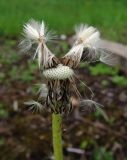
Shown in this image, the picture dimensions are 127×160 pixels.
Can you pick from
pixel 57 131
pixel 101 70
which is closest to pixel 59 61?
pixel 57 131

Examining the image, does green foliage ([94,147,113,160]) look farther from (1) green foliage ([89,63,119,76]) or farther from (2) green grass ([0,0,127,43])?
(2) green grass ([0,0,127,43])

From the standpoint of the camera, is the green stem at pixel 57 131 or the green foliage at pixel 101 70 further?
the green foliage at pixel 101 70

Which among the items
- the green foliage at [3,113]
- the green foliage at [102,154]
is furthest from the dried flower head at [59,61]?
the green foliage at [3,113]

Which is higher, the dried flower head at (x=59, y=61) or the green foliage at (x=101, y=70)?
the dried flower head at (x=59, y=61)

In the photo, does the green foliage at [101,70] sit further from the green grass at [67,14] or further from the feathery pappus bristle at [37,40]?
the feathery pappus bristle at [37,40]

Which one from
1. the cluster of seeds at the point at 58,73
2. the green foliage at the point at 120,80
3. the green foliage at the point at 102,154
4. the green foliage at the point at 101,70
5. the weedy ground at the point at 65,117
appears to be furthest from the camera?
the green foliage at the point at 101,70

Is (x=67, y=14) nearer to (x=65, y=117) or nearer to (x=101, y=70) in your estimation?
(x=101, y=70)

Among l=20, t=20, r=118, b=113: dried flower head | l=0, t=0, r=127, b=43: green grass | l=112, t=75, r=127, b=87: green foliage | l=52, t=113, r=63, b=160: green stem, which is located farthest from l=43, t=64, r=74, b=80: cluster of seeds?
l=0, t=0, r=127, b=43: green grass
